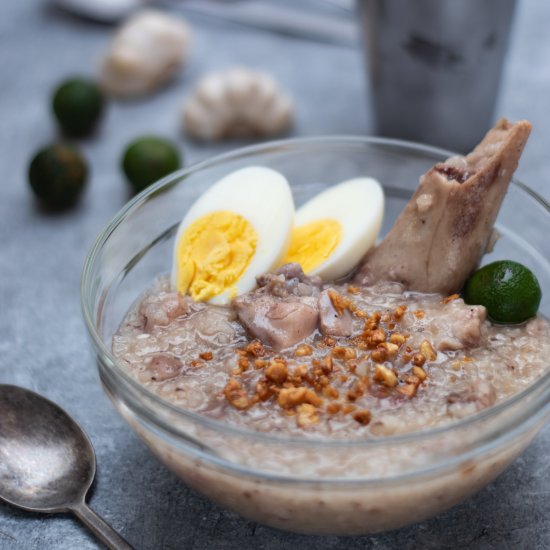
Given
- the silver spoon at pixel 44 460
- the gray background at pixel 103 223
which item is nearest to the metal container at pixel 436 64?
the gray background at pixel 103 223

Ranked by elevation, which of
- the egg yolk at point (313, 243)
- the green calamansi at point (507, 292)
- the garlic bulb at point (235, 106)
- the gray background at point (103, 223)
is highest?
the green calamansi at point (507, 292)

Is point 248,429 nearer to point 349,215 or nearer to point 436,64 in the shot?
point 349,215

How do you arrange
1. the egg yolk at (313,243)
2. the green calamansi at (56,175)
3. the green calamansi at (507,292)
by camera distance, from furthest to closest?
the green calamansi at (56,175)
the egg yolk at (313,243)
the green calamansi at (507,292)

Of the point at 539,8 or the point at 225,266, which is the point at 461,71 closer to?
the point at 539,8

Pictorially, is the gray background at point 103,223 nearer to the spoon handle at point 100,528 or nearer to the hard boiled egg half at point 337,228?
the spoon handle at point 100,528

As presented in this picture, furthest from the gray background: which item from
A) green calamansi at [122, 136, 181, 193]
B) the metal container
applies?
the metal container
